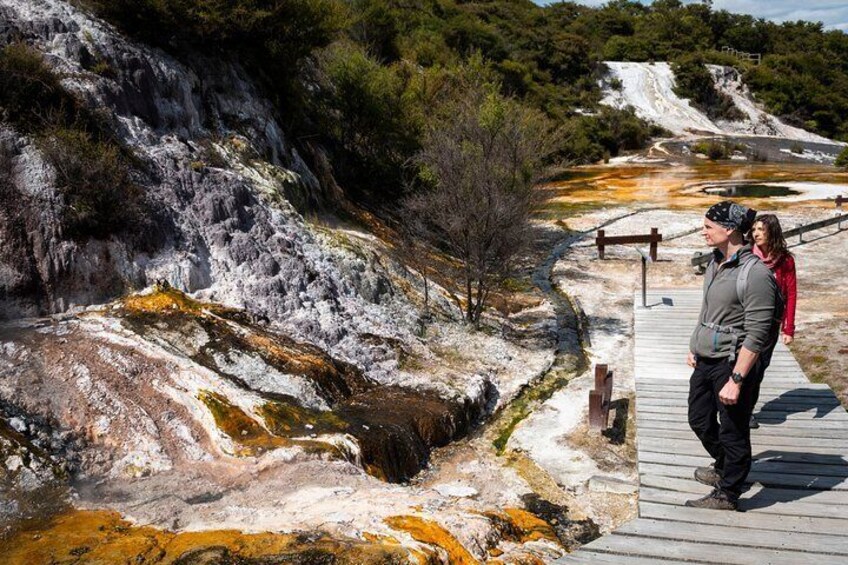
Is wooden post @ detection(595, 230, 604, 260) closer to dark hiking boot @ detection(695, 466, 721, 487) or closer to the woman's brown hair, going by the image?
the woman's brown hair

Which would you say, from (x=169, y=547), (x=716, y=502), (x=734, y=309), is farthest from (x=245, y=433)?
(x=734, y=309)

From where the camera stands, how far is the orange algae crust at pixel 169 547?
438 centimetres

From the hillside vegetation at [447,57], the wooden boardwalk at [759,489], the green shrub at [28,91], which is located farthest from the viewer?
the hillside vegetation at [447,57]

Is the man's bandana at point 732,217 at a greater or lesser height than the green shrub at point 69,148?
lesser

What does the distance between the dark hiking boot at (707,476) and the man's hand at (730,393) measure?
93 centimetres

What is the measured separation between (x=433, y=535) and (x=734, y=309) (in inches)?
101

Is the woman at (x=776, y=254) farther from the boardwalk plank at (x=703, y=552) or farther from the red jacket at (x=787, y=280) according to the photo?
the boardwalk plank at (x=703, y=552)

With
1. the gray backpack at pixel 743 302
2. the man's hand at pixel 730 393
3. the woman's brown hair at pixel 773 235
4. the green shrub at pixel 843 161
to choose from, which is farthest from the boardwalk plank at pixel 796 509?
the green shrub at pixel 843 161

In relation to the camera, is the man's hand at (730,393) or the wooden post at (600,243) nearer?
the man's hand at (730,393)

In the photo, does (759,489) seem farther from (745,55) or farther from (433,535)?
(745,55)

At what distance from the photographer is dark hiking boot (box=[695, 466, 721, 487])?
4.63m

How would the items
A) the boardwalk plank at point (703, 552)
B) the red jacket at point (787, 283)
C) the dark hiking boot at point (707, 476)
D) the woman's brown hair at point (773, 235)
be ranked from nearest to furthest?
the boardwalk plank at point (703, 552) → the dark hiking boot at point (707, 476) → the woman's brown hair at point (773, 235) → the red jacket at point (787, 283)

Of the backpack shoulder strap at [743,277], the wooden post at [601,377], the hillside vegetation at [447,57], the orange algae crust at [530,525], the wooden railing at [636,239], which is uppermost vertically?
the hillside vegetation at [447,57]

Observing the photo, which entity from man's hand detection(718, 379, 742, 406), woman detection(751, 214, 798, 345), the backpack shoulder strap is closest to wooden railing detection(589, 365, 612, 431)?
woman detection(751, 214, 798, 345)
